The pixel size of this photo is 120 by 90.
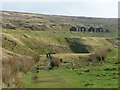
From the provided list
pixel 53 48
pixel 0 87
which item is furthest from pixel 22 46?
pixel 0 87

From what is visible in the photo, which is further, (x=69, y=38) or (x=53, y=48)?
(x=69, y=38)

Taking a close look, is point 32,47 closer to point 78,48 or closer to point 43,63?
point 78,48

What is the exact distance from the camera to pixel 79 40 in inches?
5295

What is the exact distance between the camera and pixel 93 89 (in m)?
35.3

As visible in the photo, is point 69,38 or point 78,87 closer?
point 78,87

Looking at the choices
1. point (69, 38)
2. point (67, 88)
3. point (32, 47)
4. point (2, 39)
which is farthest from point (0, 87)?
point (69, 38)

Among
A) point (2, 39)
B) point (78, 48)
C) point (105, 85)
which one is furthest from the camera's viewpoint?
point (78, 48)

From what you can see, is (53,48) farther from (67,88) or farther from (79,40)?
(67,88)

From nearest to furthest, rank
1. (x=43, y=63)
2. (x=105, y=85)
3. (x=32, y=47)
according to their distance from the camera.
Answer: (x=105, y=85)
(x=43, y=63)
(x=32, y=47)

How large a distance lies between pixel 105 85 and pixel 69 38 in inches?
3852

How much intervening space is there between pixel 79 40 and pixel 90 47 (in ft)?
28.1

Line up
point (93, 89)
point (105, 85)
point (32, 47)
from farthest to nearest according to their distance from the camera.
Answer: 1. point (32, 47)
2. point (105, 85)
3. point (93, 89)

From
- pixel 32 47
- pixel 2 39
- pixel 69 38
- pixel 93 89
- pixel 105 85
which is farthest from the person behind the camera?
pixel 69 38

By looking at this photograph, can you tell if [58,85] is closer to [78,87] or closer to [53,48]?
[78,87]
